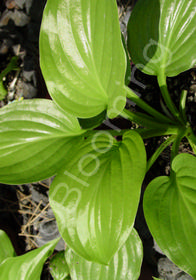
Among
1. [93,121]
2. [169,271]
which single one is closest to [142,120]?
[93,121]

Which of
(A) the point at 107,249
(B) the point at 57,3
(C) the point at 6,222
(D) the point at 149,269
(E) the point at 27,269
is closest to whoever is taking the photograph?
(A) the point at 107,249

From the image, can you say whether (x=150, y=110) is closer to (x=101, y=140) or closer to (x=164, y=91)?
(x=164, y=91)

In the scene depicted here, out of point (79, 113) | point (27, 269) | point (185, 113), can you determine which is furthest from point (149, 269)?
point (79, 113)

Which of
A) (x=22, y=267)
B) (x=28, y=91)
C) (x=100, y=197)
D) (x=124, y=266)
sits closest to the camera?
(x=100, y=197)

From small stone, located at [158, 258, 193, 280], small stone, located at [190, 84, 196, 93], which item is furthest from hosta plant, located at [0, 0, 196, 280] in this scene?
small stone, located at [158, 258, 193, 280]

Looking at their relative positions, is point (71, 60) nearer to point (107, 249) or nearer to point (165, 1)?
point (165, 1)

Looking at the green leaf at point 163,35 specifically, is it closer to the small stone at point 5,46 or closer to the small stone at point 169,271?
the small stone at point 169,271
